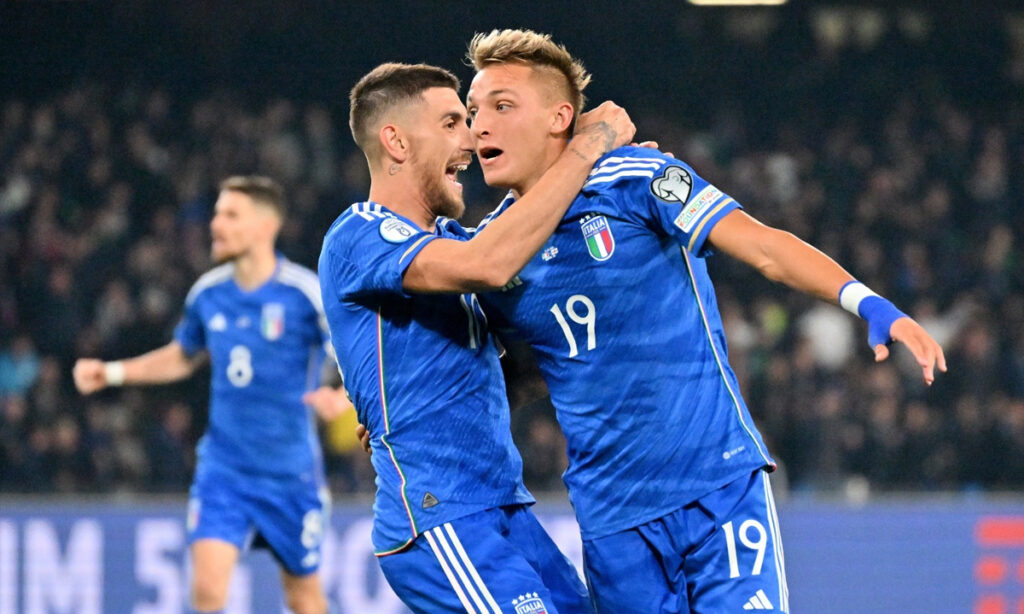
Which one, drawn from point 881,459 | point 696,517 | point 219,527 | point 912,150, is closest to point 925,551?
point 881,459

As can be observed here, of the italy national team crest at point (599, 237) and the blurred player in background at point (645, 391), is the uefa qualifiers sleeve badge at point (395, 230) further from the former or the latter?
the italy national team crest at point (599, 237)

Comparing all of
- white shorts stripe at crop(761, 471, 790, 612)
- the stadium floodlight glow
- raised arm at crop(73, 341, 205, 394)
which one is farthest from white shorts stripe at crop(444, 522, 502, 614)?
the stadium floodlight glow

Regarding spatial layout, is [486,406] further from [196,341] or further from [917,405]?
[917,405]

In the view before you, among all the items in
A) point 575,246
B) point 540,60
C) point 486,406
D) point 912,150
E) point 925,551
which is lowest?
point 925,551

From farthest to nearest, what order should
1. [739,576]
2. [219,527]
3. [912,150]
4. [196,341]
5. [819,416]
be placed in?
[912,150] < [819,416] < [196,341] < [219,527] < [739,576]

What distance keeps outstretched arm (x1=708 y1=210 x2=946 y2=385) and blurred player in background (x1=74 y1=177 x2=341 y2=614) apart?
420 centimetres

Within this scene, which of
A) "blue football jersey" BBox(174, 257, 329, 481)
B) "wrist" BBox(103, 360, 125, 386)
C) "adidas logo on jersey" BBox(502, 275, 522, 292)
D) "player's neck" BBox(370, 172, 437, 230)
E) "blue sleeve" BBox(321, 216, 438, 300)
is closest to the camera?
"blue sleeve" BBox(321, 216, 438, 300)

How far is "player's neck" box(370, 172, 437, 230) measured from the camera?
12.6 feet

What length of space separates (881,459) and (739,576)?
805 cm

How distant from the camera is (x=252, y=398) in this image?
7215 mm

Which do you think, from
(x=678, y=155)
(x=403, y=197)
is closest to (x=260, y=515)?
(x=403, y=197)

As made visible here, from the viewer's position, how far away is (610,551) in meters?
3.62

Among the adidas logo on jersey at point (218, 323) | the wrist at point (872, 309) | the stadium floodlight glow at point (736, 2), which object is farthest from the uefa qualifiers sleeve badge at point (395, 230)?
the stadium floodlight glow at point (736, 2)

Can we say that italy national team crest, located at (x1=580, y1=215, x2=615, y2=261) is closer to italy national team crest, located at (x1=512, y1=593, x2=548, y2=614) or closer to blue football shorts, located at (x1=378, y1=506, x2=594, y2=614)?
blue football shorts, located at (x1=378, y1=506, x2=594, y2=614)
